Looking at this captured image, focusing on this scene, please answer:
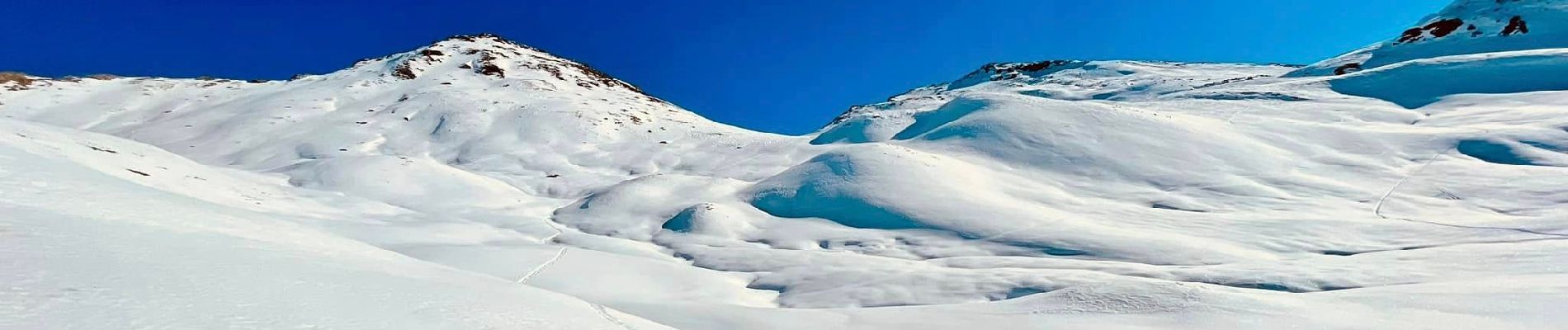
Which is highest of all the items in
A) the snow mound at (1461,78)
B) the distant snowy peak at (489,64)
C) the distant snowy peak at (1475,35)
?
the distant snowy peak at (489,64)

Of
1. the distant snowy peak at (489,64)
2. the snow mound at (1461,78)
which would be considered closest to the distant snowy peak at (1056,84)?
the snow mound at (1461,78)

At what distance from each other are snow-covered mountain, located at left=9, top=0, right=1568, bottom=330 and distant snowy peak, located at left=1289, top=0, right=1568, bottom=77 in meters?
0.32

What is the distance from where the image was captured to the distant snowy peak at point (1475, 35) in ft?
144

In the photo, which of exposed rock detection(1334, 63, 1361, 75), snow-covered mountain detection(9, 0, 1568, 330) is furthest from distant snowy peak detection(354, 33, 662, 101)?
exposed rock detection(1334, 63, 1361, 75)

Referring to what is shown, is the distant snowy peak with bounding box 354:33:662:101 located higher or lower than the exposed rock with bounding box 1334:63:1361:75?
higher

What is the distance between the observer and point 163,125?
47.6 meters

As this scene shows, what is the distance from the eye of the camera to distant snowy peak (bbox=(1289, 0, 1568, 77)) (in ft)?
144

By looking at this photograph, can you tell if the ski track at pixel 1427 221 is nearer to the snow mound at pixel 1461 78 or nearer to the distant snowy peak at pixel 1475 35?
the snow mound at pixel 1461 78

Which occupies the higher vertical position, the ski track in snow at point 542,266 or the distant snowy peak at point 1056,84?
the distant snowy peak at point 1056,84

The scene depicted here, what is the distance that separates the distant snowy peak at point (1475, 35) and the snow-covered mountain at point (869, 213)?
0.32 metres

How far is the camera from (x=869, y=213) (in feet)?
67.2

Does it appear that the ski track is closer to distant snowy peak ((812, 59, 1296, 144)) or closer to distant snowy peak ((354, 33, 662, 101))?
distant snowy peak ((812, 59, 1296, 144))

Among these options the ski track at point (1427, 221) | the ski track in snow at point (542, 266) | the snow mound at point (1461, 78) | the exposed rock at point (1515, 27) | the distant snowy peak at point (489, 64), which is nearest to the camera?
the ski track in snow at point (542, 266)

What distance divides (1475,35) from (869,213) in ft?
158
